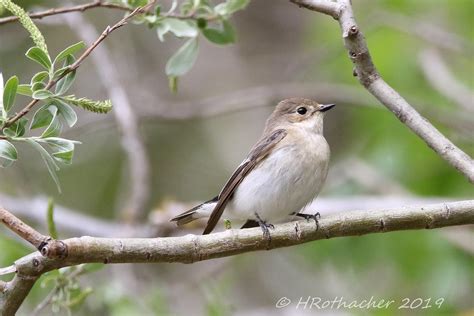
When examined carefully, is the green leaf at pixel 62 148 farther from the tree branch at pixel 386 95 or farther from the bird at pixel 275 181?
the bird at pixel 275 181

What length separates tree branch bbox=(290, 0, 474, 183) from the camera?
316 centimetres

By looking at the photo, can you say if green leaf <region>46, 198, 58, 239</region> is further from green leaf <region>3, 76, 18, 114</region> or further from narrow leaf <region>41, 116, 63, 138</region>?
green leaf <region>3, 76, 18, 114</region>

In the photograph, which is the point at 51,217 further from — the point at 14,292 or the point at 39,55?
the point at 39,55

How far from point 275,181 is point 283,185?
0.27 ft

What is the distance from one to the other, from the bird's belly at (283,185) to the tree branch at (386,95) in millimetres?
1335

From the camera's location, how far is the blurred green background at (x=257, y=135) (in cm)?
620

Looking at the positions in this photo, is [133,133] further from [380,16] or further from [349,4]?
[349,4]

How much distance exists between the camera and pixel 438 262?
20.0 feet

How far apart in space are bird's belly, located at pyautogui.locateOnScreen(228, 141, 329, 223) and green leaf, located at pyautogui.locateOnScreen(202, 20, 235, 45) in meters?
1.10

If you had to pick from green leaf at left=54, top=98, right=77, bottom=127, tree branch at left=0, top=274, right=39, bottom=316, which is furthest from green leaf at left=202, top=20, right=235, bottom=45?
tree branch at left=0, top=274, right=39, bottom=316

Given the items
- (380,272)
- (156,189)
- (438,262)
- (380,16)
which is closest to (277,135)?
(438,262)

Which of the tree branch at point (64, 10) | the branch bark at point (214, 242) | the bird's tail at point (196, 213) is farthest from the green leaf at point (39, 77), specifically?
the bird's tail at point (196, 213)

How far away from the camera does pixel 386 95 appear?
128 inches

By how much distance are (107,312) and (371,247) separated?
2287mm
